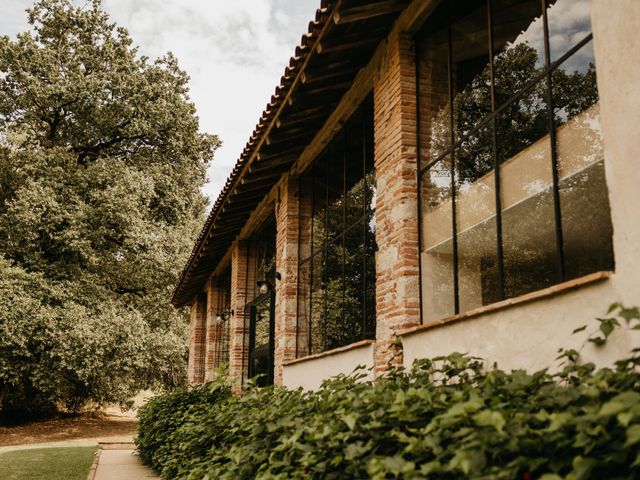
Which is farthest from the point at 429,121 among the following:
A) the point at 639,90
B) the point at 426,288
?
the point at 639,90

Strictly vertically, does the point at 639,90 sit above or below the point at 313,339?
above

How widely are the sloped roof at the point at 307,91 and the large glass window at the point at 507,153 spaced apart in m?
0.64

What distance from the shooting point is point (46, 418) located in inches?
928

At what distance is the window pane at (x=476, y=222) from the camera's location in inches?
204

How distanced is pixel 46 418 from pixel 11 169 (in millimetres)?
9407

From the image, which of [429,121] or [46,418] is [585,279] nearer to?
[429,121]

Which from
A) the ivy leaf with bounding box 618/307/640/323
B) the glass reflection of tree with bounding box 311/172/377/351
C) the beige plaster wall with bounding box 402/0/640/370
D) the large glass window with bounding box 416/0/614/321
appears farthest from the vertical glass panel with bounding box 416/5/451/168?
the ivy leaf with bounding box 618/307/640/323

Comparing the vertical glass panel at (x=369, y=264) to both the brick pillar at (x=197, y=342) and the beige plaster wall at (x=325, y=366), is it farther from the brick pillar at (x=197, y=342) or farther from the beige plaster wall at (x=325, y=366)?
the brick pillar at (x=197, y=342)

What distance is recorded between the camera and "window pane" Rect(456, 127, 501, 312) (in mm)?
5176

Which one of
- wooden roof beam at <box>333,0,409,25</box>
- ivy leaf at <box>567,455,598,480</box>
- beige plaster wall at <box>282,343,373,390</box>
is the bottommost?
ivy leaf at <box>567,455,598,480</box>

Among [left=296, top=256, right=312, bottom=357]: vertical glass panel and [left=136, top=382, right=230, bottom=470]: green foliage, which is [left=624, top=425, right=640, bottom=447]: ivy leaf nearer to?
[left=296, top=256, right=312, bottom=357]: vertical glass panel

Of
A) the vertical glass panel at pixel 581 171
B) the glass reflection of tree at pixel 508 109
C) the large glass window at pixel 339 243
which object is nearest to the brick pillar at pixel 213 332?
the large glass window at pixel 339 243

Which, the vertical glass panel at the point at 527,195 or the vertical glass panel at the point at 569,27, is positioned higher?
the vertical glass panel at the point at 569,27

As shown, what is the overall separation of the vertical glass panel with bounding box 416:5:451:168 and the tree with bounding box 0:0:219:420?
590 inches
